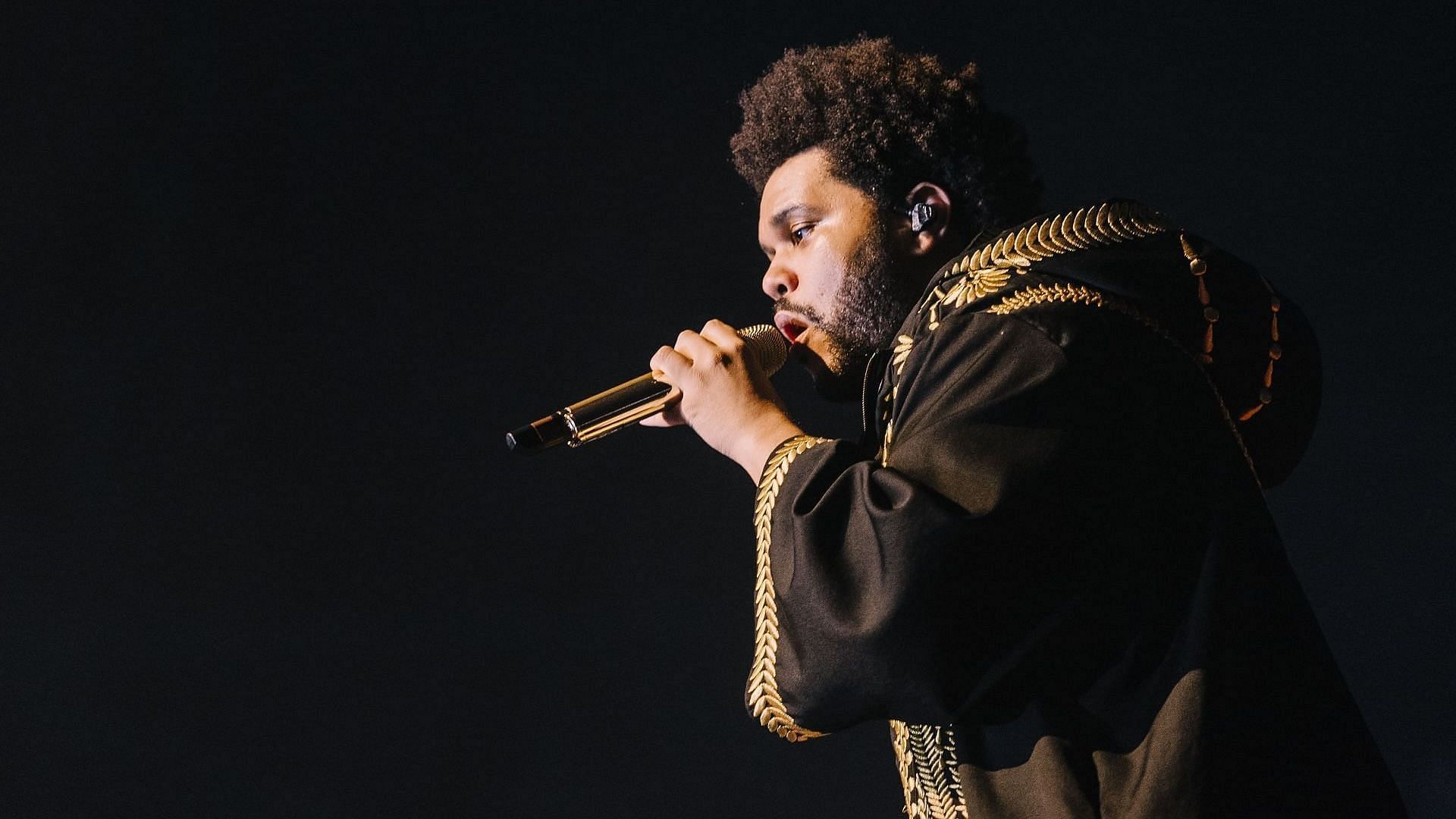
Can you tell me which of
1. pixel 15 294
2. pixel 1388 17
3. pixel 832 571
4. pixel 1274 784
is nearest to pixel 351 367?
pixel 15 294

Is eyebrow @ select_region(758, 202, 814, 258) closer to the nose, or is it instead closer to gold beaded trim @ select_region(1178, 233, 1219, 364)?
the nose

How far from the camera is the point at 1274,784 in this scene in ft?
2.94

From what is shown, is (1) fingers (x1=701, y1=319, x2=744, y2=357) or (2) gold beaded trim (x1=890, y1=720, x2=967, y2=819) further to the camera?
(1) fingers (x1=701, y1=319, x2=744, y2=357)

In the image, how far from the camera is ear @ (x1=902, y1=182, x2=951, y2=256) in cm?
146

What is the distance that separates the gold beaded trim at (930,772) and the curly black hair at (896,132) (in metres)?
0.63

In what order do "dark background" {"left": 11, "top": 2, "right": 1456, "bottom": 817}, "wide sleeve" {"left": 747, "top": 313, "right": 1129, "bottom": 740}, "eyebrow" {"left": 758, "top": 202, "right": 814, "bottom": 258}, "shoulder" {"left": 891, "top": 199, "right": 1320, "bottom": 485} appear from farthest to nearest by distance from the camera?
"dark background" {"left": 11, "top": 2, "right": 1456, "bottom": 817}, "eyebrow" {"left": 758, "top": 202, "right": 814, "bottom": 258}, "shoulder" {"left": 891, "top": 199, "right": 1320, "bottom": 485}, "wide sleeve" {"left": 747, "top": 313, "right": 1129, "bottom": 740}

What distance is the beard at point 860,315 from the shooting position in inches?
55.4

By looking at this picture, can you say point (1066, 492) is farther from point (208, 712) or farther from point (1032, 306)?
point (208, 712)

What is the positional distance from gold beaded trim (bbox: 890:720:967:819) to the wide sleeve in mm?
134

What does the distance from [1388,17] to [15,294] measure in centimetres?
233

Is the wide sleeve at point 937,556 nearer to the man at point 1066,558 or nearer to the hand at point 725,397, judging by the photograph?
the man at point 1066,558

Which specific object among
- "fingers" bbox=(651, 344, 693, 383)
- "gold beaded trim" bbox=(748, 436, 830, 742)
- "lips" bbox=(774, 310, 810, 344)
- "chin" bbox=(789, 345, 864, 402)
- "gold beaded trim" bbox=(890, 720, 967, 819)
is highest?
"lips" bbox=(774, 310, 810, 344)

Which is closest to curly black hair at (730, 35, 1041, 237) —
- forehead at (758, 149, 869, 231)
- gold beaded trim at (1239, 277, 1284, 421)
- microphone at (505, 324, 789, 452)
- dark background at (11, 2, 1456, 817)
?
forehead at (758, 149, 869, 231)

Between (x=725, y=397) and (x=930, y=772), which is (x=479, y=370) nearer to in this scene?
(x=725, y=397)
